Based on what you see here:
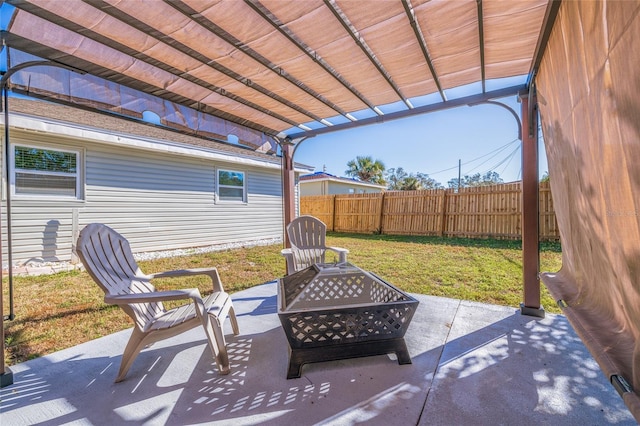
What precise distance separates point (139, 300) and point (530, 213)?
3.51 metres

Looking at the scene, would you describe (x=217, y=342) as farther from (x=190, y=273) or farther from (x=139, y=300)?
(x=190, y=273)

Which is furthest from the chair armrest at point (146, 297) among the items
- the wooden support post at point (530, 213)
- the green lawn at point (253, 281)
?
the wooden support post at point (530, 213)

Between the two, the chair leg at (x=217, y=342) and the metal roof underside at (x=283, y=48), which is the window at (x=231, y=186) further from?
the chair leg at (x=217, y=342)

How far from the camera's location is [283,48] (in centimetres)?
236

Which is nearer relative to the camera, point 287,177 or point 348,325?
point 348,325

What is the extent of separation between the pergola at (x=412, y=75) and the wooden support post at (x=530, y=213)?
0.01m

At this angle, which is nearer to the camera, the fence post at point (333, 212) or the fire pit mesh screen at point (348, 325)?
the fire pit mesh screen at point (348, 325)

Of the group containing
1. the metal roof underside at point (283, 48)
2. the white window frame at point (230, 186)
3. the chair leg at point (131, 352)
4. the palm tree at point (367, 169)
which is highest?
the palm tree at point (367, 169)

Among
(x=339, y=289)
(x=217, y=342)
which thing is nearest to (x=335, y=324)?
(x=339, y=289)

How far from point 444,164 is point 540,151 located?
88.9 feet

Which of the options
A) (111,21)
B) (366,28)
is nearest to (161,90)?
(111,21)

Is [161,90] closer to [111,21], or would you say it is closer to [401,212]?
[111,21]

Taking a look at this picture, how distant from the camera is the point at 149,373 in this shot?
6.97 ft

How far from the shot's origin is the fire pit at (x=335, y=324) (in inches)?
80.6
